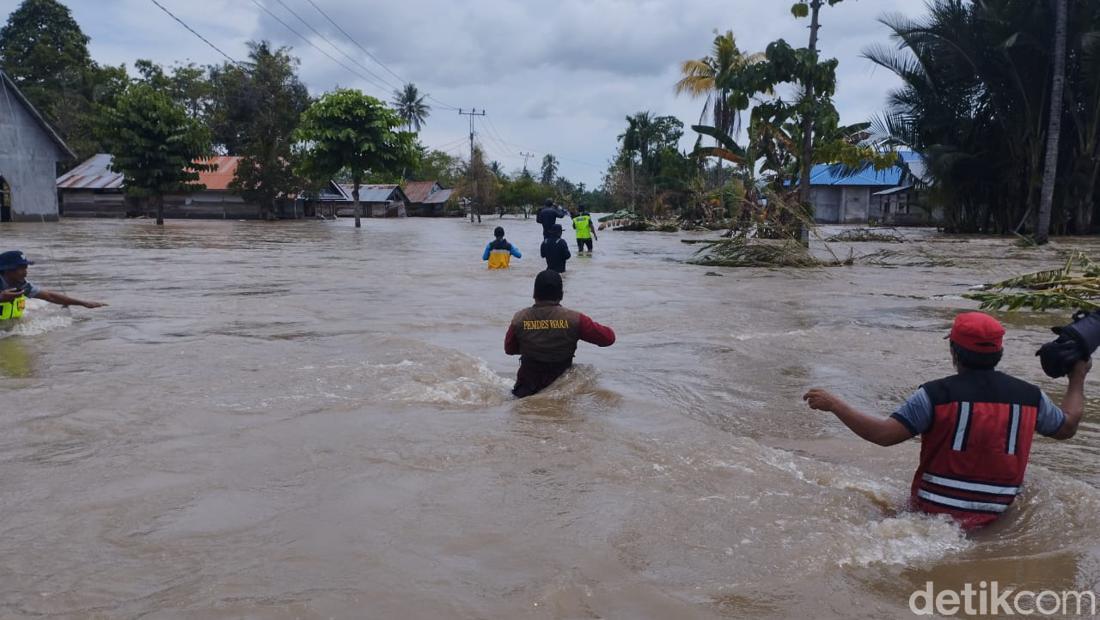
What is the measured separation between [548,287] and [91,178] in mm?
52199

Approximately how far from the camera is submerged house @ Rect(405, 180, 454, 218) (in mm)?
74500

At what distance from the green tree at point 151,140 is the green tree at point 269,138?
26.1 feet

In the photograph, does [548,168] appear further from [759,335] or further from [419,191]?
[759,335]

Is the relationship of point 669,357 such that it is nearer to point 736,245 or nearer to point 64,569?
point 64,569

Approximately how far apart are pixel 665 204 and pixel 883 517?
4405 centimetres

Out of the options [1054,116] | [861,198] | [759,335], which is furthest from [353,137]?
[759,335]

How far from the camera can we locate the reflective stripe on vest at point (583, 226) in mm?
21062

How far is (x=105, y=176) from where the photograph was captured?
49500 millimetres

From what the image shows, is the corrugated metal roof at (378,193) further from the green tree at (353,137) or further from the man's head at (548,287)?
the man's head at (548,287)

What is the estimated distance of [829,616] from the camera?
288cm

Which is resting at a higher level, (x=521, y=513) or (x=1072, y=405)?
(x=1072, y=405)

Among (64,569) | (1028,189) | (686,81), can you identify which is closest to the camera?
(64,569)

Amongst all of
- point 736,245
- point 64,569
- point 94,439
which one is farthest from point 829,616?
point 736,245

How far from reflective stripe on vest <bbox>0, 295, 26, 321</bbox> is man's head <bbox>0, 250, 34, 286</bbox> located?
0.22m
